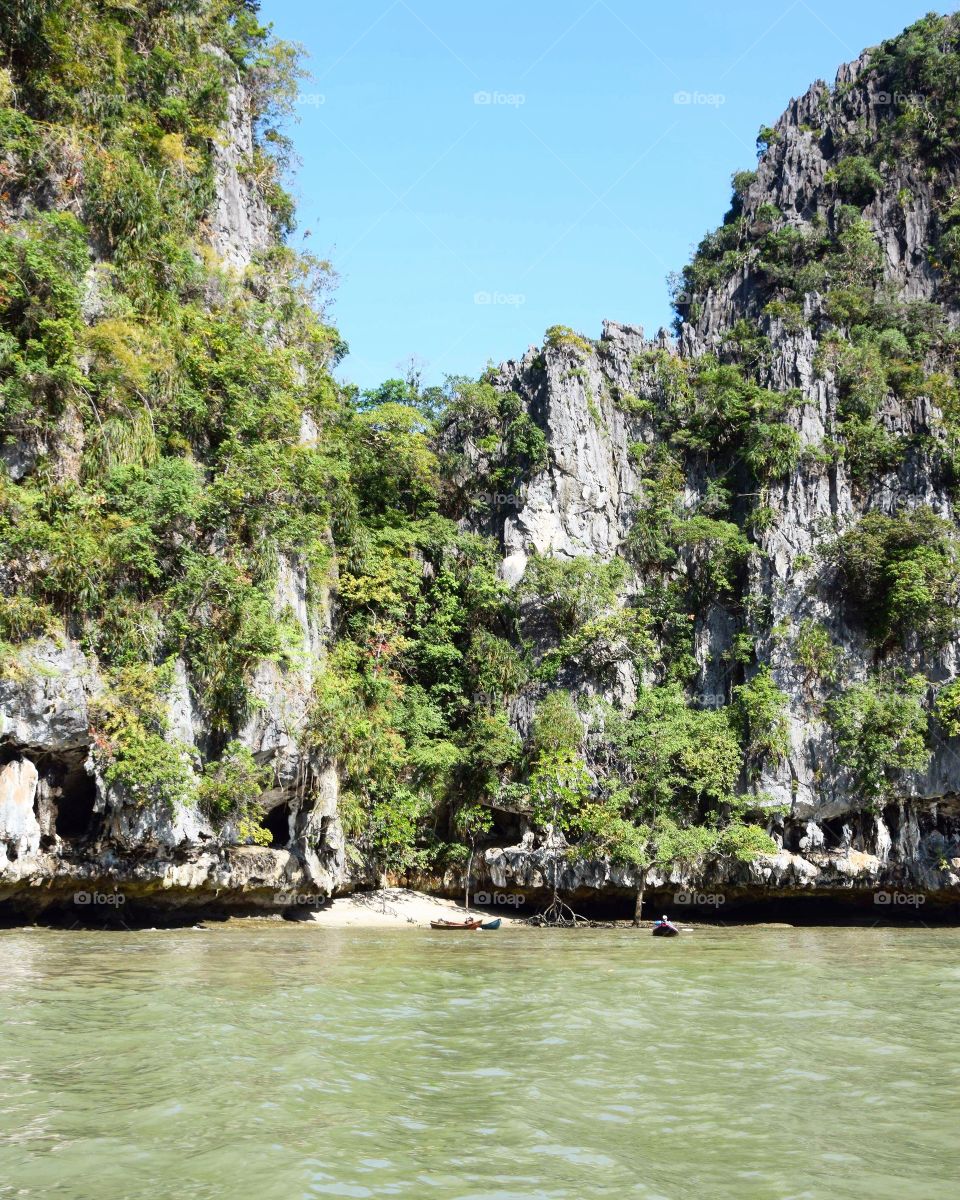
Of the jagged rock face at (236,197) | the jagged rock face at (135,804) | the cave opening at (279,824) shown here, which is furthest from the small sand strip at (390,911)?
the jagged rock face at (236,197)

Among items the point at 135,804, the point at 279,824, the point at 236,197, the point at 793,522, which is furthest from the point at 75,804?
the point at 793,522

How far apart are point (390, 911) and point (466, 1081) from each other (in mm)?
17736

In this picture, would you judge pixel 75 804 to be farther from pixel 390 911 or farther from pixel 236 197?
pixel 236 197

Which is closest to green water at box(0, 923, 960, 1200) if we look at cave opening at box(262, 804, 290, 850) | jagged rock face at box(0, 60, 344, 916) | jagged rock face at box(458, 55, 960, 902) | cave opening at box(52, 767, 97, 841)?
jagged rock face at box(0, 60, 344, 916)

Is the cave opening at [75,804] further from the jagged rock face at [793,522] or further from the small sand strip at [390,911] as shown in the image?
the jagged rock face at [793,522]

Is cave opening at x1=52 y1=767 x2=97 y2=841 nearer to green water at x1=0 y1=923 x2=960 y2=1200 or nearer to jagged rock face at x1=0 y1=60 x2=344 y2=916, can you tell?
jagged rock face at x1=0 y1=60 x2=344 y2=916

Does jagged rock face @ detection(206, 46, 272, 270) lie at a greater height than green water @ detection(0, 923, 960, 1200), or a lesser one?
greater

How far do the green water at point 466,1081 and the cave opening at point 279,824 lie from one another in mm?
8488

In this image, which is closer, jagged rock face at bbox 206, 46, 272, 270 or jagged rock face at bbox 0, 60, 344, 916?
jagged rock face at bbox 0, 60, 344, 916

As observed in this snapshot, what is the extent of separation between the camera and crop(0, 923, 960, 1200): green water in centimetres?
631

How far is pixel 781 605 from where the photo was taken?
103 feet

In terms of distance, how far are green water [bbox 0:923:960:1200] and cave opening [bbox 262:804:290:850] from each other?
27.8 ft

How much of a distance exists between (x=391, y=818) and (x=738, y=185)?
128 feet

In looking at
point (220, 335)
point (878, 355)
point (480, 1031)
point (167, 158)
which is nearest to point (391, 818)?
point (220, 335)
